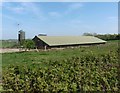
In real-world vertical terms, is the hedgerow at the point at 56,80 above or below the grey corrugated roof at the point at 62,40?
below

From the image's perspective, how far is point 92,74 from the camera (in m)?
3.68

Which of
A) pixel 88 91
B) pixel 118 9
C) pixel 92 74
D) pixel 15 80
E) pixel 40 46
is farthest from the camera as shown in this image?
pixel 40 46

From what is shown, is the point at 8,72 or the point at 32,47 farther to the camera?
the point at 32,47

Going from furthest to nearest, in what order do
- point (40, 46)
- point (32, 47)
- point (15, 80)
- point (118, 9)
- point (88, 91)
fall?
point (40, 46) < point (32, 47) < point (118, 9) < point (88, 91) < point (15, 80)

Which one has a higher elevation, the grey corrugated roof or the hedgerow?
the grey corrugated roof

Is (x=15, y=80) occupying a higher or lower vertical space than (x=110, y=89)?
higher

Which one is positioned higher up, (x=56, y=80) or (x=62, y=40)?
(x=62, y=40)

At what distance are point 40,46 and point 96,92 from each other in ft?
74.5

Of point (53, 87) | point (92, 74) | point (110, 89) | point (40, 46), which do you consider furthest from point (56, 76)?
point (40, 46)

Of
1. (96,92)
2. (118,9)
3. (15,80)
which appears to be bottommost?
(96,92)

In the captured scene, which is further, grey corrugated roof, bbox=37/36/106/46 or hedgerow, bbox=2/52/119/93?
grey corrugated roof, bbox=37/36/106/46

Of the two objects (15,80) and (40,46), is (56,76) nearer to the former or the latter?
(15,80)

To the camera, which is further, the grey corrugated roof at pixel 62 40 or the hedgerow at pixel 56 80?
the grey corrugated roof at pixel 62 40

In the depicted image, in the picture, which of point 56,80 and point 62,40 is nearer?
point 56,80
